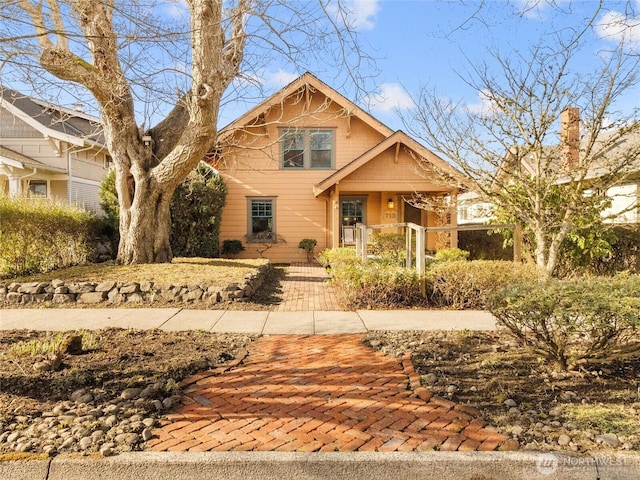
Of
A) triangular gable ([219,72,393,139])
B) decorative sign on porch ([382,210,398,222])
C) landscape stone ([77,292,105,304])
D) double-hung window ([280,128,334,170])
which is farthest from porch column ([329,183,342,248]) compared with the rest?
landscape stone ([77,292,105,304])

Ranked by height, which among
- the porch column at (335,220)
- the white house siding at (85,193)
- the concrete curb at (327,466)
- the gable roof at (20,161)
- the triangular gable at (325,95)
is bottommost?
the concrete curb at (327,466)

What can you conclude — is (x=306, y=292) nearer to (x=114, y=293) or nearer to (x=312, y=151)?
(x=114, y=293)

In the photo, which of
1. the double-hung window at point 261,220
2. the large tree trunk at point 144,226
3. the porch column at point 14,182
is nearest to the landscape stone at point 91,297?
the large tree trunk at point 144,226

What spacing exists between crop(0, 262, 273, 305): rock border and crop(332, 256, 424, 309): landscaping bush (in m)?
1.91

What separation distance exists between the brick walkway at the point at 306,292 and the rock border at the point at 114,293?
94 cm

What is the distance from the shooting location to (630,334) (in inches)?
152

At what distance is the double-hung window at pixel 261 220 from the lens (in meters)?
16.8

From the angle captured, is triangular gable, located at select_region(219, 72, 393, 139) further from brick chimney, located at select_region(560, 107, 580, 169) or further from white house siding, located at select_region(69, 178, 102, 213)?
white house siding, located at select_region(69, 178, 102, 213)

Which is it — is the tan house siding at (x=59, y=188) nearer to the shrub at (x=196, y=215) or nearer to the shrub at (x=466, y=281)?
the shrub at (x=196, y=215)

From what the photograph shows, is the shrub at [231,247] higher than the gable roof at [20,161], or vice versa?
the gable roof at [20,161]

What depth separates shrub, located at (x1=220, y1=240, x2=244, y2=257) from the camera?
16.3 metres

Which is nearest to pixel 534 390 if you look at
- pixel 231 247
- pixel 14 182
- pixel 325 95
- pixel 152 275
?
pixel 152 275

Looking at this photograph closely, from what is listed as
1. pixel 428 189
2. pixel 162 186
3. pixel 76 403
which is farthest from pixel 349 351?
pixel 428 189

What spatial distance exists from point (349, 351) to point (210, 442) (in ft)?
7.70
